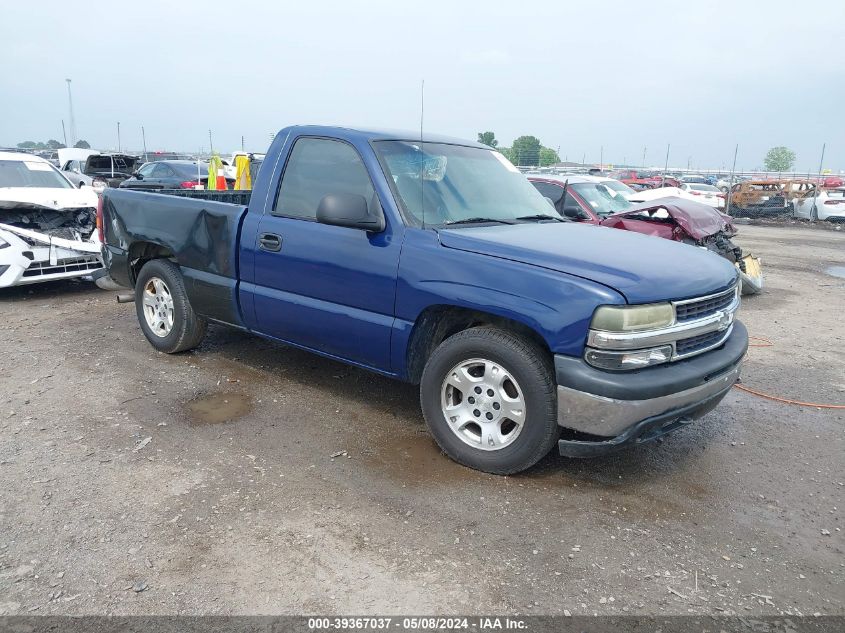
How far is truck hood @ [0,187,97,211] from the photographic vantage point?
775cm

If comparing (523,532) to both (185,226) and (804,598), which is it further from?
(185,226)

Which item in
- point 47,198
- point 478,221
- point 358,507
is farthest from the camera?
point 47,198

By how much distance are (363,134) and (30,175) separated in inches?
270

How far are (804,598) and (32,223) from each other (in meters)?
8.46

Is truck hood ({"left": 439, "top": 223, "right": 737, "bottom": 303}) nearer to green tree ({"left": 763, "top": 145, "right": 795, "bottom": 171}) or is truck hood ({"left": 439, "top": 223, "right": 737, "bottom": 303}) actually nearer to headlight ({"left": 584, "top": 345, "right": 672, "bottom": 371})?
headlight ({"left": 584, "top": 345, "right": 672, "bottom": 371})

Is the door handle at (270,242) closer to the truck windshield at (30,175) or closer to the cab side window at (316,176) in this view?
the cab side window at (316,176)

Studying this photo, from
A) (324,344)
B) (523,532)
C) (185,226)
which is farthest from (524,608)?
(185,226)

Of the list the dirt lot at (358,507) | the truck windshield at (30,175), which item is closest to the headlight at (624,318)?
the dirt lot at (358,507)

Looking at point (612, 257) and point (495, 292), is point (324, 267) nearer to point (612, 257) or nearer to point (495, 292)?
point (495, 292)

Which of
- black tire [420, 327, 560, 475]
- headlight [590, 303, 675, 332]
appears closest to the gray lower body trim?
black tire [420, 327, 560, 475]

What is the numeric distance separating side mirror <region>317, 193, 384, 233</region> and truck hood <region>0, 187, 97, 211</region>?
18.1ft

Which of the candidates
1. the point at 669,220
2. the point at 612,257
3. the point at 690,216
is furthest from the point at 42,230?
the point at 690,216

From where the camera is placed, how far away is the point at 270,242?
178 inches

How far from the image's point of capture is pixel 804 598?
282 cm
